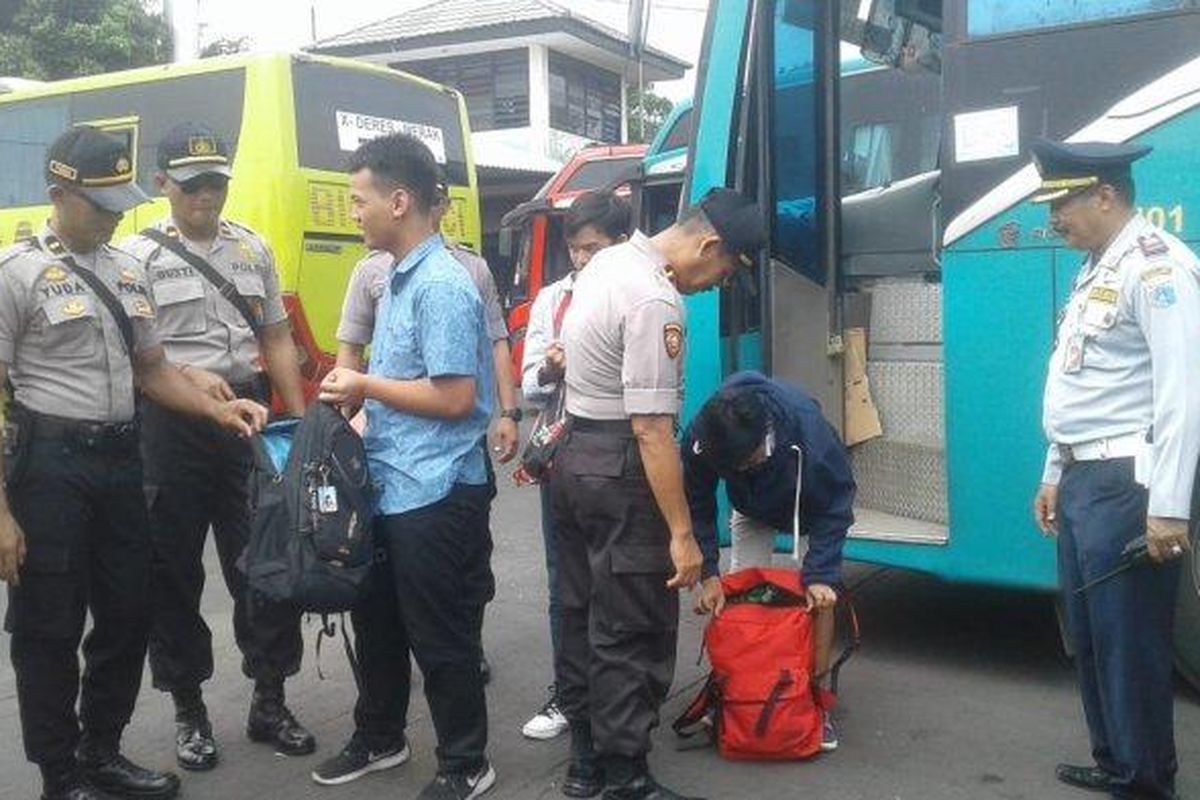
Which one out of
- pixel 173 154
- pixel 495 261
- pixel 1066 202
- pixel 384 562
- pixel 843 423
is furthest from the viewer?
pixel 495 261

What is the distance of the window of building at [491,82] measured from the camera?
84.7ft

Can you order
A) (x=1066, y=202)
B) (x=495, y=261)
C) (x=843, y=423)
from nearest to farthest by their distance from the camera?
(x=1066, y=202) < (x=843, y=423) < (x=495, y=261)

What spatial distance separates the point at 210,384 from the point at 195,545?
539 mm

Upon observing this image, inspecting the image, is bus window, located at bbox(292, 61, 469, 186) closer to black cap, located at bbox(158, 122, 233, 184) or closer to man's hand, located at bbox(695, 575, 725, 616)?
black cap, located at bbox(158, 122, 233, 184)

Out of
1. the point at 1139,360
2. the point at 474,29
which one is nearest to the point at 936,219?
the point at 1139,360

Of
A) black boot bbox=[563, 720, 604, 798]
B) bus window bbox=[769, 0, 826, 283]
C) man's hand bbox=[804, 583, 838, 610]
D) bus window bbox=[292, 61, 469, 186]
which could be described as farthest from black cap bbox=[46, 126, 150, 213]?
bus window bbox=[292, 61, 469, 186]

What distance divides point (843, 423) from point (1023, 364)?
3.19 feet

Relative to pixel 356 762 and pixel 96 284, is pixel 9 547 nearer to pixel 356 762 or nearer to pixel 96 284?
pixel 96 284

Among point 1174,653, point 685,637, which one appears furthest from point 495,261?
point 1174,653

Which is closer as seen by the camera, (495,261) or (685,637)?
(685,637)

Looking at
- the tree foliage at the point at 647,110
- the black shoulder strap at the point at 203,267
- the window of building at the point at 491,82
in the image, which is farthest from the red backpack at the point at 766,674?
the tree foliage at the point at 647,110

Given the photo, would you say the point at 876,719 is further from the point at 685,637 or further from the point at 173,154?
the point at 173,154

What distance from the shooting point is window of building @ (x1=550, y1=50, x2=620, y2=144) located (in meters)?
26.2

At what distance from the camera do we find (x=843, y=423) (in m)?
5.29
